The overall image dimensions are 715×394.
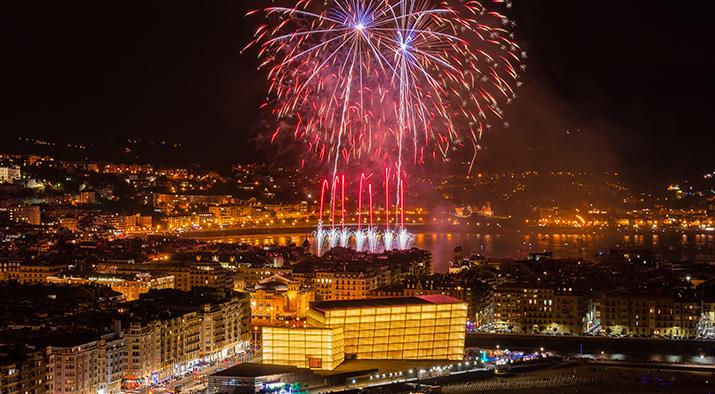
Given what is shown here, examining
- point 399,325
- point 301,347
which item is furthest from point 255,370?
point 399,325

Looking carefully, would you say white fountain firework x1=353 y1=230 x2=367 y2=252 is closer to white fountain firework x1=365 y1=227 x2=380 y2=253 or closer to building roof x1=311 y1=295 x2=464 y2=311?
white fountain firework x1=365 y1=227 x2=380 y2=253

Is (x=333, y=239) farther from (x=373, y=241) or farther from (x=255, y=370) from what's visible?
(x=255, y=370)

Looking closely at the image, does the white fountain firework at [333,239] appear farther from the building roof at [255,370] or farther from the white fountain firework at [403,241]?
the building roof at [255,370]

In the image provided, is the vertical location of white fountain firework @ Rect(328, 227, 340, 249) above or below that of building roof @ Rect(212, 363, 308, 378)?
above

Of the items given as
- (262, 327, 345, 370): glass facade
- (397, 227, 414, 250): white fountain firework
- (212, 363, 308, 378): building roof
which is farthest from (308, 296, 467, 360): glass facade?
(397, 227, 414, 250): white fountain firework

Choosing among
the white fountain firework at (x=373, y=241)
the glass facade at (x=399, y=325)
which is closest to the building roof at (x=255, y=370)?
the glass facade at (x=399, y=325)

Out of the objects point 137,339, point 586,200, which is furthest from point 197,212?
point 137,339
